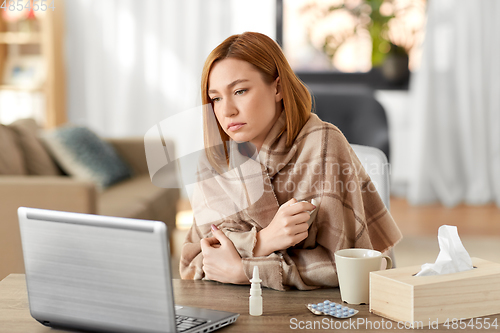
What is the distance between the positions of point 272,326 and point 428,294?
7.8 inches

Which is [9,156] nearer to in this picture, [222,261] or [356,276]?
[222,261]

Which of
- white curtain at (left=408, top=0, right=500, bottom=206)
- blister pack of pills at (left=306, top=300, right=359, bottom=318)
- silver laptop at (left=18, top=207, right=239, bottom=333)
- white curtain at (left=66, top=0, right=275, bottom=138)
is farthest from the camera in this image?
white curtain at (left=66, top=0, right=275, bottom=138)

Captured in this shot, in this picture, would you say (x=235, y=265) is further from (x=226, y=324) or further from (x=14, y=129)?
(x=14, y=129)

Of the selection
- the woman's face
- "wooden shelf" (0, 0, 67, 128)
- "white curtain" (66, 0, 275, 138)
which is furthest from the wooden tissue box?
"wooden shelf" (0, 0, 67, 128)

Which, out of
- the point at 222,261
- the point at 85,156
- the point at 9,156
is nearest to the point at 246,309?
the point at 222,261

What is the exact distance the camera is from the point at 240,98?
36.1 inches

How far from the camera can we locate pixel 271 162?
95 centimetres

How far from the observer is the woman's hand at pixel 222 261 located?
2.86 ft

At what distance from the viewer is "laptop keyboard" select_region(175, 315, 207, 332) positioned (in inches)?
25.7

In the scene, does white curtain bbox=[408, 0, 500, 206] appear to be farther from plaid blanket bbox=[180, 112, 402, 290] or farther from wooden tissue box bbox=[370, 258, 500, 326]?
wooden tissue box bbox=[370, 258, 500, 326]

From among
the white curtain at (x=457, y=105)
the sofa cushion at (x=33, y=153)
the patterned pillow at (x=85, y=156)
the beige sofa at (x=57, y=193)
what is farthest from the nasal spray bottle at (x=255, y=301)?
the white curtain at (x=457, y=105)

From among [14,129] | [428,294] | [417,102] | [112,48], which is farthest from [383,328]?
[112,48]

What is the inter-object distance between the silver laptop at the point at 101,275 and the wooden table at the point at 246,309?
0.04m

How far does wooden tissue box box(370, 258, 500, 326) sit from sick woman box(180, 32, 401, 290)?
0.17m
